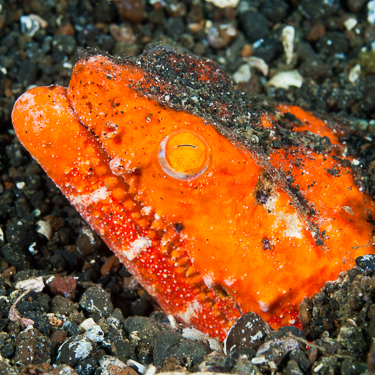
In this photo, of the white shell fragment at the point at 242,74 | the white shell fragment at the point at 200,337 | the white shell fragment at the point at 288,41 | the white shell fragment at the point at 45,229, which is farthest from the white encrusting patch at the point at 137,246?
the white shell fragment at the point at 288,41

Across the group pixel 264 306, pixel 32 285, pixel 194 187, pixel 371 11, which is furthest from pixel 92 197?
pixel 371 11

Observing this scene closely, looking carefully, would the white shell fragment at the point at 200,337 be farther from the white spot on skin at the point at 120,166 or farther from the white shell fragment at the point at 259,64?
the white shell fragment at the point at 259,64

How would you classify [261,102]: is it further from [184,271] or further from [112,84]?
[184,271]

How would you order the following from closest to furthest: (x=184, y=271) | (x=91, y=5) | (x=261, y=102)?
1. (x=184, y=271)
2. (x=261, y=102)
3. (x=91, y=5)

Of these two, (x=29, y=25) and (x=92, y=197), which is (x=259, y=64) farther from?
(x=92, y=197)

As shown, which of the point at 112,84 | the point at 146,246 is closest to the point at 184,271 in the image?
the point at 146,246

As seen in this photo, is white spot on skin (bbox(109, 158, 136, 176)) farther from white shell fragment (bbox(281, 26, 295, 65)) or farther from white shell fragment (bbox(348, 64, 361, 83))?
white shell fragment (bbox(348, 64, 361, 83))

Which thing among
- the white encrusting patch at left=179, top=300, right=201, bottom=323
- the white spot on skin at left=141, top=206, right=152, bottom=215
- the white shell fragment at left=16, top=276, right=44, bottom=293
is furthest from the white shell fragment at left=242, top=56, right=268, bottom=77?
the white shell fragment at left=16, top=276, right=44, bottom=293
